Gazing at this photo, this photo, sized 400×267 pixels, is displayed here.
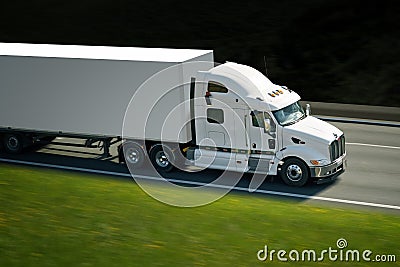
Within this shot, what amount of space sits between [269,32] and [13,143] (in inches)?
916

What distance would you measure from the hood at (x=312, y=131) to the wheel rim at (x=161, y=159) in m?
3.66

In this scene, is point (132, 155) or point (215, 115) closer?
point (215, 115)

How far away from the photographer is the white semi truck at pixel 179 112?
20484 millimetres

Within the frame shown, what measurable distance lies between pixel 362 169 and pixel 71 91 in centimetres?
896

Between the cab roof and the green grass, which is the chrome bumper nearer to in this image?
the cab roof

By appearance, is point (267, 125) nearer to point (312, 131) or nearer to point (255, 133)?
point (255, 133)

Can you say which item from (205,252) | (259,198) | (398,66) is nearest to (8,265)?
(205,252)

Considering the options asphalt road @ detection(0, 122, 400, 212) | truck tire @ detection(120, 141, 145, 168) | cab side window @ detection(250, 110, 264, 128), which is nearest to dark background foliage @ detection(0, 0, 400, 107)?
asphalt road @ detection(0, 122, 400, 212)

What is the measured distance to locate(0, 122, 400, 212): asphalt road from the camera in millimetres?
20172

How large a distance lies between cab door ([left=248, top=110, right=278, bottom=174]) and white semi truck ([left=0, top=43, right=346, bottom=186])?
1.1 inches

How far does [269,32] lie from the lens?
44.2 meters

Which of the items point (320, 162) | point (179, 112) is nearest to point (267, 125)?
point (320, 162)

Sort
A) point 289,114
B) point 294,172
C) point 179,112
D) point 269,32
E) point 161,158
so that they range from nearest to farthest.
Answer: point 294,172
point 179,112
point 289,114
point 161,158
point 269,32

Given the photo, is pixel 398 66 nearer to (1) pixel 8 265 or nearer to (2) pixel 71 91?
(2) pixel 71 91
